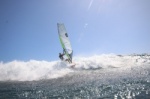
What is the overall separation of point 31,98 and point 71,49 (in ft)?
129

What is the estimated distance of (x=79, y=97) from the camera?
89.6ft

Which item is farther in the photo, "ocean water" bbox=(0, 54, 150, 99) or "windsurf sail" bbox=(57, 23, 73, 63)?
"windsurf sail" bbox=(57, 23, 73, 63)

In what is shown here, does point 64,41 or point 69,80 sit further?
point 64,41

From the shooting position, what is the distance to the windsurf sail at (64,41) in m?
60.6

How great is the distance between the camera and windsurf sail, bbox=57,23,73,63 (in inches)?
2385

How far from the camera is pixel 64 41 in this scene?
62.8 meters

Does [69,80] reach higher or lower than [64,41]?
lower

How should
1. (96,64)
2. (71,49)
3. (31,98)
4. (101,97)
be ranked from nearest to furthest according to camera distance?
(101,97), (31,98), (71,49), (96,64)

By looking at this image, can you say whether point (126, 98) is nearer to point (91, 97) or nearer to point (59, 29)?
point (91, 97)

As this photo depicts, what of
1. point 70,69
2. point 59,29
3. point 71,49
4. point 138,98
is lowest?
point 138,98

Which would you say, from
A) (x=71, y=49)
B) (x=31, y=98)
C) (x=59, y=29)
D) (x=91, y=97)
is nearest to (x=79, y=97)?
(x=91, y=97)

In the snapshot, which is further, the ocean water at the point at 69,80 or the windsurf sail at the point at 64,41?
the windsurf sail at the point at 64,41

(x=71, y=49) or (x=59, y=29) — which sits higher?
(x=59, y=29)

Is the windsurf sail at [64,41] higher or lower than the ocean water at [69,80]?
higher
